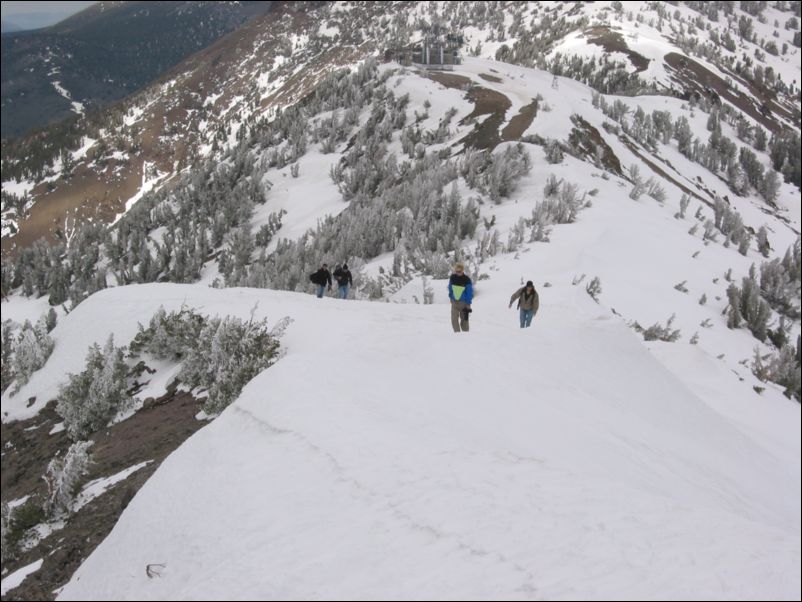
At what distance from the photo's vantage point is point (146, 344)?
1091cm

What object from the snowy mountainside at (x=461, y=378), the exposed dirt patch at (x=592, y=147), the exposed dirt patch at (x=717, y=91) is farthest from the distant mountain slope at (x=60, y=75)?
the exposed dirt patch at (x=592, y=147)

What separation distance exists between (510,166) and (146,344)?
1742cm

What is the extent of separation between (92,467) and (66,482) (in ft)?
2.50

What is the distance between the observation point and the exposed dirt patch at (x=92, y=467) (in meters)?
5.68

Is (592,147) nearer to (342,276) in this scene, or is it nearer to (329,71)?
(342,276)

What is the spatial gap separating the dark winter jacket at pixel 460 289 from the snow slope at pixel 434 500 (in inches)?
48.8

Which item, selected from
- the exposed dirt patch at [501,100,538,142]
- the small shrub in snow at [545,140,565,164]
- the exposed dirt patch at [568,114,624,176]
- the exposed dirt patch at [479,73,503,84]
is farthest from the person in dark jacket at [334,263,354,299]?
the exposed dirt patch at [479,73,503,84]

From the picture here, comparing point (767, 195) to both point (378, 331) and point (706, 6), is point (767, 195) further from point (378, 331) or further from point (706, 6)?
point (706, 6)

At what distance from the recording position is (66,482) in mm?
6824

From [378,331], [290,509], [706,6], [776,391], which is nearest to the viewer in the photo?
[290,509]

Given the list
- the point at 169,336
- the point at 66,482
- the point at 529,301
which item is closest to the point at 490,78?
the point at 529,301

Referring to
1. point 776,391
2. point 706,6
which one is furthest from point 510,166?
point 706,6

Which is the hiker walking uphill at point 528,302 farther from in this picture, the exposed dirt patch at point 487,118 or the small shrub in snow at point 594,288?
the exposed dirt patch at point 487,118

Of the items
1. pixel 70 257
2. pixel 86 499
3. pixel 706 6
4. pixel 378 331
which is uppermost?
pixel 706 6
